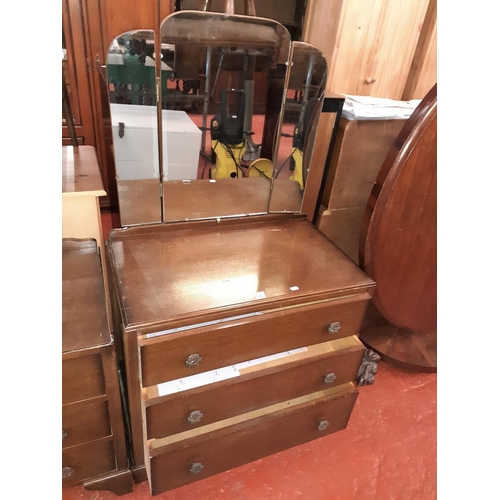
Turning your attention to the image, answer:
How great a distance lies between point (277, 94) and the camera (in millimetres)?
1206

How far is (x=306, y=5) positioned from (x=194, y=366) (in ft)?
4.45

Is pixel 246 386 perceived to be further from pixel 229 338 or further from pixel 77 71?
pixel 77 71

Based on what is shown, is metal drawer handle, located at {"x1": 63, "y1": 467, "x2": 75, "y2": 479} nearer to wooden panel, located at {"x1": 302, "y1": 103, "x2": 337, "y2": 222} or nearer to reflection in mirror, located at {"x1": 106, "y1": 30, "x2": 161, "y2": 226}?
reflection in mirror, located at {"x1": 106, "y1": 30, "x2": 161, "y2": 226}

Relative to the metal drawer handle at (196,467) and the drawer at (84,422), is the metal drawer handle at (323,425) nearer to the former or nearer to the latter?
the metal drawer handle at (196,467)

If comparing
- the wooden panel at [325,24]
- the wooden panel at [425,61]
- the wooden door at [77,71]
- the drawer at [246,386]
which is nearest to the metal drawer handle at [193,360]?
the drawer at [246,386]

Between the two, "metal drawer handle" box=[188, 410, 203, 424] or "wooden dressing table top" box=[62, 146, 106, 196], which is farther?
"wooden dressing table top" box=[62, 146, 106, 196]

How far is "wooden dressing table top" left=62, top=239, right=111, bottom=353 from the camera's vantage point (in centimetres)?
91

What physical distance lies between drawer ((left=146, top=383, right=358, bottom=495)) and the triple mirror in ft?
2.20

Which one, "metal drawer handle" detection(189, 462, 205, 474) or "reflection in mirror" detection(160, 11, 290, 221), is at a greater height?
"reflection in mirror" detection(160, 11, 290, 221)

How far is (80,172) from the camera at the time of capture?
1277mm

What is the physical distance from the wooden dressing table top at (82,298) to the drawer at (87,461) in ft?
1.23

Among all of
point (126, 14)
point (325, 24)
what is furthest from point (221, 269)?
point (126, 14)

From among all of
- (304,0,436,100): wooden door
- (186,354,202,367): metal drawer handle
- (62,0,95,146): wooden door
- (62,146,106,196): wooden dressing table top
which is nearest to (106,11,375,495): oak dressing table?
(186,354,202,367): metal drawer handle

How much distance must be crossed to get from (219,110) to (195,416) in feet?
2.99
